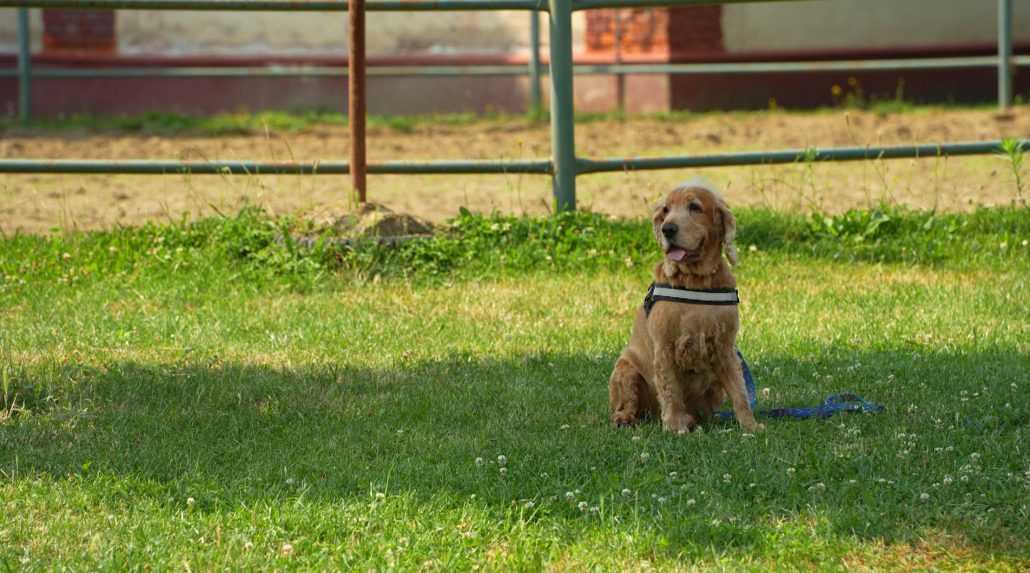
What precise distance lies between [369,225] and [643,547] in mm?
3969

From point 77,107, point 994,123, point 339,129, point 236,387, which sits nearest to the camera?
point 236,387

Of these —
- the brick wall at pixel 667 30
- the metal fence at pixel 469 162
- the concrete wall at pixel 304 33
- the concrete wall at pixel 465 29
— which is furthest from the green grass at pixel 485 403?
the concrete wall at pixel 304 33

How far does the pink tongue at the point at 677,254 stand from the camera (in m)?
4.46

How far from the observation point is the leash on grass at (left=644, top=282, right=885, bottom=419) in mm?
4535

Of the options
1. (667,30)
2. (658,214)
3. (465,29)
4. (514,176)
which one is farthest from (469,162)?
(465,29)

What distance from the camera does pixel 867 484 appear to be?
3.99 meters

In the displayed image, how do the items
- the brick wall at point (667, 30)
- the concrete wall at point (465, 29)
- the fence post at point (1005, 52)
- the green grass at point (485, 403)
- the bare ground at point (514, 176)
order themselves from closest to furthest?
the green grass at point (485, 403) → the bare ground at point (514, 176) → the fence post at point (1005, 52) → the brick wall at point (667, 30) → the concrete wall at point (465, 29)

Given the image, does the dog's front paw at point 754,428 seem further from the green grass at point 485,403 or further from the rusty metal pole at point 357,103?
the rusty metal pole at point 357,103

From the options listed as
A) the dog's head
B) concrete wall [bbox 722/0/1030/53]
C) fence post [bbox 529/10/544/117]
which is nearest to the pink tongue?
the dog's head

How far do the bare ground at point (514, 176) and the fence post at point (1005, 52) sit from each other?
0.65ft

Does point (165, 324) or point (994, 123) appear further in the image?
point (994, 123)

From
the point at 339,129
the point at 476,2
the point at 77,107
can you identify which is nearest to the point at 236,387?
the point at 476,2

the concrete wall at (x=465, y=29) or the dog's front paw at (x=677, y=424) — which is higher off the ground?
the concrete wall at (x=465, y=29)

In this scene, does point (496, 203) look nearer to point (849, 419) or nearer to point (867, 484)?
point (849, 419)
